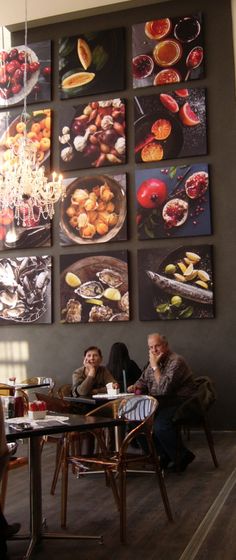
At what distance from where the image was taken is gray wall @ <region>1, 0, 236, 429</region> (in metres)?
8.02

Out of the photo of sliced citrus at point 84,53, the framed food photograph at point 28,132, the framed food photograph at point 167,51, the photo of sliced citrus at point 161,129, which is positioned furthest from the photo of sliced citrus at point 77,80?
the photo of sliced citrus at point 161,129

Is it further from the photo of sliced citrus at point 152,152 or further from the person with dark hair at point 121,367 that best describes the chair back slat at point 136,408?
the photo of sliced citrus at point 152,152

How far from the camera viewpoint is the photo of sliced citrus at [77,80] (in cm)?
904

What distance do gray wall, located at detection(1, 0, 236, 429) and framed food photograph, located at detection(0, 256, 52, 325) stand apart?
0.12 metres

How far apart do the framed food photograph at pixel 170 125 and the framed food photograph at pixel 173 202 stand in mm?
220

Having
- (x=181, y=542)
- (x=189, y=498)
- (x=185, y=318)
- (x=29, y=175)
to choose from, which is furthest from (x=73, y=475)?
(x=29, y=175)

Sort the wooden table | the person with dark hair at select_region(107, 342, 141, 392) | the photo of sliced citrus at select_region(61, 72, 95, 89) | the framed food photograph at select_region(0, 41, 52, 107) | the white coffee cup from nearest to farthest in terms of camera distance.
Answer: the wooden table → the white coffee cup → the person with dark hair at select_region(107, 342, 141, 392) → the photo of sliced citrus at select_region(61, 72, 95, 89) → the framed food photograph at select_region(0, 41, 52, 107)

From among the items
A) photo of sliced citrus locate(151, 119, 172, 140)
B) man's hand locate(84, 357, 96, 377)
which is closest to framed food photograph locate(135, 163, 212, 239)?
photo of sliced citrus locate(151, 119, 172, 140)

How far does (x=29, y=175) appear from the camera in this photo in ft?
24.4

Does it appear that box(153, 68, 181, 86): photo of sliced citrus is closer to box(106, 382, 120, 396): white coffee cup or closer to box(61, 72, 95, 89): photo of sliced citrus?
box(61, 72, 95, 89): photo of sliced citrus

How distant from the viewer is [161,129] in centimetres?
850

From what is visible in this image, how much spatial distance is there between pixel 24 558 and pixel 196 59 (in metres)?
6.95

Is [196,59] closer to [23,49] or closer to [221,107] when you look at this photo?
[221,107]

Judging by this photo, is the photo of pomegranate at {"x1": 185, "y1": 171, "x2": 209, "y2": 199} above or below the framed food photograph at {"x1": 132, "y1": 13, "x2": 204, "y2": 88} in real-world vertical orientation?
below
